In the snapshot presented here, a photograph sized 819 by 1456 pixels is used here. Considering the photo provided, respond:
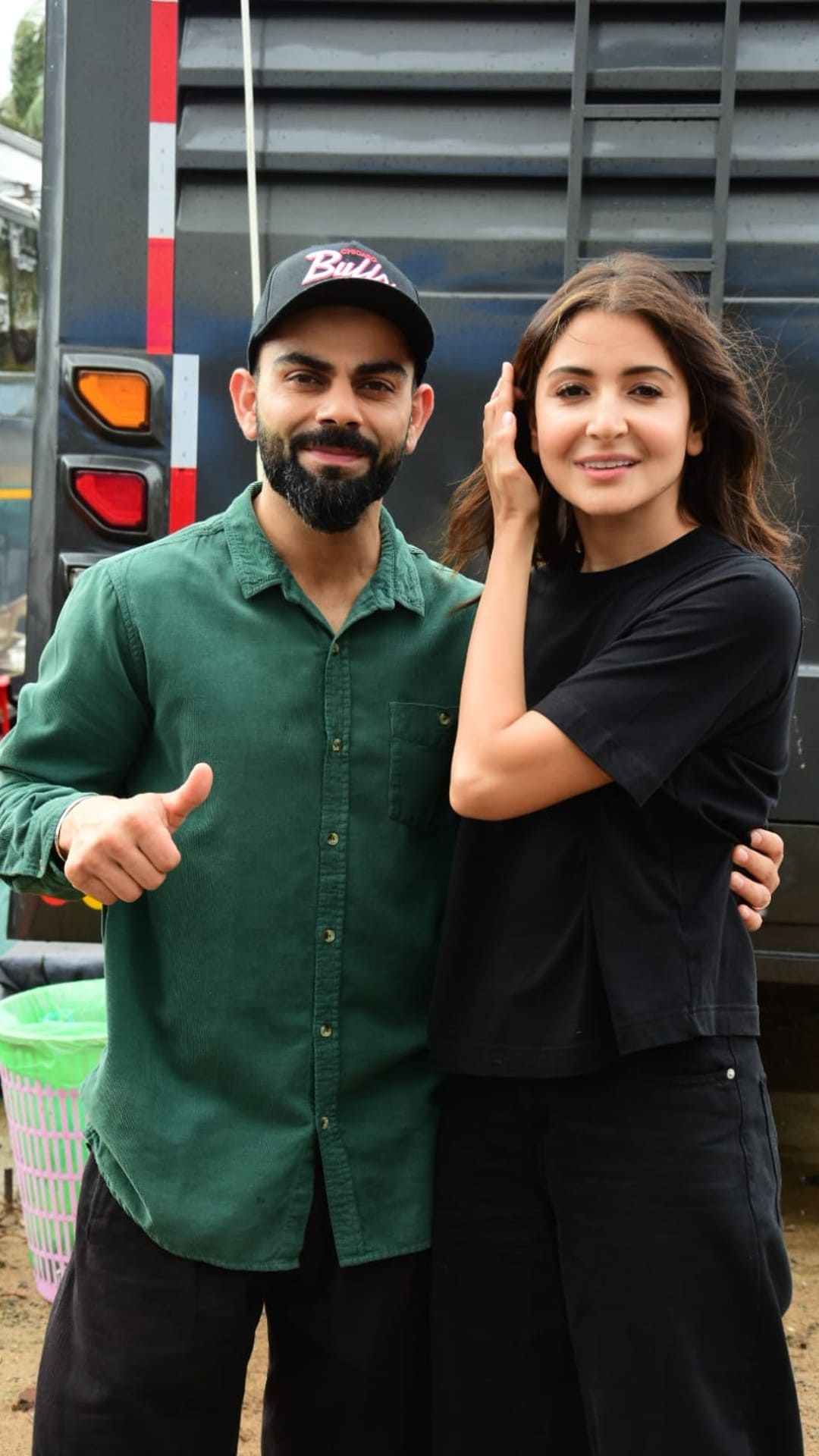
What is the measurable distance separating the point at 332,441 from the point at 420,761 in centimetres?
38

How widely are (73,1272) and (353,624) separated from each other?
819 millimetres

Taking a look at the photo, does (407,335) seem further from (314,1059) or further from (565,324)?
(314,1059)

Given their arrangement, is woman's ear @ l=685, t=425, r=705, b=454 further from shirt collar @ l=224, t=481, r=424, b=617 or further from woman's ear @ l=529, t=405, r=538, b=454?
shirt collar @ l=224, t=481, r=424, b=617

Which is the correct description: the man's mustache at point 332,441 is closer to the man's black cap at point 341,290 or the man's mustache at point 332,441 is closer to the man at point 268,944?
the man at point 268,944

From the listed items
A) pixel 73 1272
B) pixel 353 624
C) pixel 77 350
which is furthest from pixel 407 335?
pixel 77 350

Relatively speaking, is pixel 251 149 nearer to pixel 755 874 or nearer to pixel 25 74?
pixel 755 874

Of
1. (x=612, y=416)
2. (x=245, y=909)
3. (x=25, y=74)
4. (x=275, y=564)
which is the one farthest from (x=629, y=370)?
(x=25, y=74)

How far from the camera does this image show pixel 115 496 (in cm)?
322

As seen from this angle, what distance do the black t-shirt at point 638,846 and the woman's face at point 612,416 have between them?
4.2 inches

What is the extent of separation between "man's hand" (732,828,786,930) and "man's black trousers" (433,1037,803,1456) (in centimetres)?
16

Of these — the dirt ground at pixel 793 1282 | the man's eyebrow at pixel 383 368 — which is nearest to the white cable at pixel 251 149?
the man's eyebrow at pixel 383 368

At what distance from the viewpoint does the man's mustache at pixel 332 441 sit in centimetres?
188

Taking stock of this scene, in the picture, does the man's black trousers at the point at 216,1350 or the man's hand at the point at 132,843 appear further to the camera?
the man's black trousers at the point at 216,1350

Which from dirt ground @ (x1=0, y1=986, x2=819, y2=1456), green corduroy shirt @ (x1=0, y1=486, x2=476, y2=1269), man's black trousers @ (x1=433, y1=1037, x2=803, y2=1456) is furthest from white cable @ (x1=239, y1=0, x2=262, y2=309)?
dirt ground @ (x1=0, y1=986, x2=819, y2=1456)
